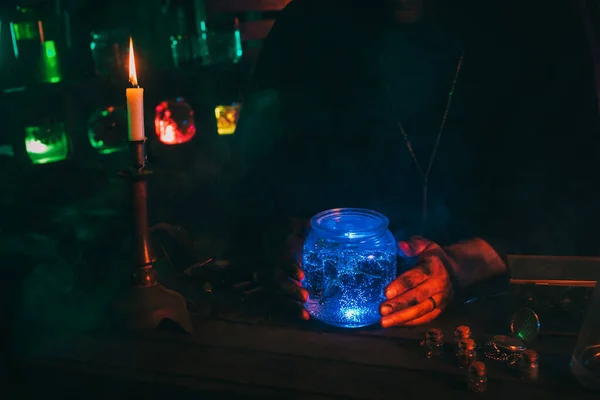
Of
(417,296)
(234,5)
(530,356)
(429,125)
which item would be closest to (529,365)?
(530,356)

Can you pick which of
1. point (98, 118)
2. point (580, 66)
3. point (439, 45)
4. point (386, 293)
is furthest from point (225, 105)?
point (386, 293)

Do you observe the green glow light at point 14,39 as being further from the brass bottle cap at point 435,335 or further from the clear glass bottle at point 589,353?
the clear glass bottle at point 589,353

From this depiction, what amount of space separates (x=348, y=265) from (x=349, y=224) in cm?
10

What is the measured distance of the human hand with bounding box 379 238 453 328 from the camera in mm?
1389

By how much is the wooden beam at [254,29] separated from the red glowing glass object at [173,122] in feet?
2.52

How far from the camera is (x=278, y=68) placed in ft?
7.97

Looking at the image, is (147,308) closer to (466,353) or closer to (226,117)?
(466,353)

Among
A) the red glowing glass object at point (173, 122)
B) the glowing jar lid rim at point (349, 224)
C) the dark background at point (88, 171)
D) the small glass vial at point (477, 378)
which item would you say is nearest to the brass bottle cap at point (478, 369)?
the small glass vial at point (477, 378)

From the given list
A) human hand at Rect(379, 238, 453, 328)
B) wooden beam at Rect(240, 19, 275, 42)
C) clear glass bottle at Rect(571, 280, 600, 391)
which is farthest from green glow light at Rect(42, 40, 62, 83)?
clear glass bottle at Rect(571, 280, 600, 391)

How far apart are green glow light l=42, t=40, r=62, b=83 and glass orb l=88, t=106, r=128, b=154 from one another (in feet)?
0.77

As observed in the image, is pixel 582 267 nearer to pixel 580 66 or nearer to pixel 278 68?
pixel 580 66

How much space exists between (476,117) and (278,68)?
82cm

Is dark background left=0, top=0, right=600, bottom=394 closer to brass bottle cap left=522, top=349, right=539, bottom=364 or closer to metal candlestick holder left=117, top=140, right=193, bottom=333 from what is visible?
metal candlestick holder left=117, top=140, right=193, bottom=333

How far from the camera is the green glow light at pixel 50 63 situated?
2.46 meters
